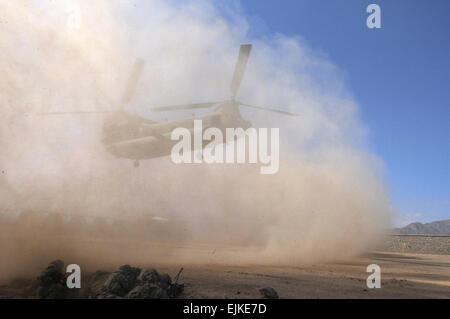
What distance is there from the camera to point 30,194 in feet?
51.8

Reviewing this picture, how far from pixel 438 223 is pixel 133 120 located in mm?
174344

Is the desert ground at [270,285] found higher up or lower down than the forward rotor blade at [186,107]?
lower down

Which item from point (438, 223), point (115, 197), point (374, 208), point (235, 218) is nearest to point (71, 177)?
point (115, 197)

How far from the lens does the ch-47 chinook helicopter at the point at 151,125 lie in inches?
760

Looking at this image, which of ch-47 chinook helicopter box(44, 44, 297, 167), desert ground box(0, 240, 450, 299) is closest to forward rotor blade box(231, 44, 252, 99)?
ch-47 chinook helicopter box(44, 44, 297, 167)

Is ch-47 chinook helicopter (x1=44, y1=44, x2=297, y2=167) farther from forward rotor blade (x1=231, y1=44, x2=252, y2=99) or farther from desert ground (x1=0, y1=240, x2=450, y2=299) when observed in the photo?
desert ground (x1=0, y1=240, x2=450, y2=299)

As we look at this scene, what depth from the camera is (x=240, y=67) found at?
18609mm

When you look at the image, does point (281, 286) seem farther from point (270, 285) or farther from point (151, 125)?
point (151, 125)

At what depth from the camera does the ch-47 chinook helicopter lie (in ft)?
63.3

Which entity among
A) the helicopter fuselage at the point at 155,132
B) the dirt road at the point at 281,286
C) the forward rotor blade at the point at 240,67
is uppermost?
the forward rotor blade at the point at 240,67

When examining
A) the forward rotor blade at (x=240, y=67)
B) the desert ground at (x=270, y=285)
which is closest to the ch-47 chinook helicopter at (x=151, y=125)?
the forward rotor blade at (x=240, y=67)

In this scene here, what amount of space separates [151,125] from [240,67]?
8.24 metres

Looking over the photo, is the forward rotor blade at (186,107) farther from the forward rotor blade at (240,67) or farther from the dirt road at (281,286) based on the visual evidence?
the dirt road at (281,286)
